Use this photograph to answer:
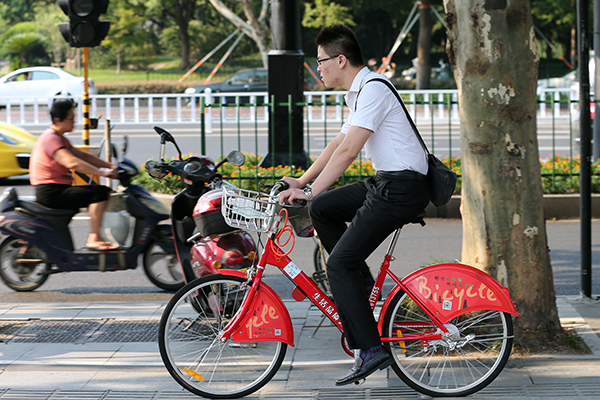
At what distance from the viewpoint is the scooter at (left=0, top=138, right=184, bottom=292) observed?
6109 millimetres

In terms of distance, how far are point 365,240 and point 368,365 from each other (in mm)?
612

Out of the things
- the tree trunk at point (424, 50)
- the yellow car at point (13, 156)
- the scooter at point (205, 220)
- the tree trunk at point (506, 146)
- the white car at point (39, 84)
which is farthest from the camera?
the tree trunk at point (424, 50)

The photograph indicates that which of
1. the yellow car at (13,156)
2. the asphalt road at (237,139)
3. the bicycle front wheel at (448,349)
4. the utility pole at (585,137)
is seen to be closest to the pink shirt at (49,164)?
the bicycle front wheel at (448,349)

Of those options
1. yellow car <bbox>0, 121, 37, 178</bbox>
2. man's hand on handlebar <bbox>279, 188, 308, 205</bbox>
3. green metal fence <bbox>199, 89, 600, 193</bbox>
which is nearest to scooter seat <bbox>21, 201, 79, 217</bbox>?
green metal fence <bbox>199, 89, 600, 193</bbox>

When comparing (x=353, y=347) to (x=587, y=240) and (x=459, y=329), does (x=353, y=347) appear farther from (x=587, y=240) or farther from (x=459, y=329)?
(x=587, y=240)

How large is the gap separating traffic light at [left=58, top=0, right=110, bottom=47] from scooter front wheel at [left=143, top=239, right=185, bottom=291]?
3603 mm

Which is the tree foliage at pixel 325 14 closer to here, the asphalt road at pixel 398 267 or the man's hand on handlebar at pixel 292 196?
the asphalt road at pixel 398 267

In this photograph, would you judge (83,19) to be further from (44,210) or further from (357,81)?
(357,81)

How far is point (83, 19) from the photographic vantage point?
8.88m

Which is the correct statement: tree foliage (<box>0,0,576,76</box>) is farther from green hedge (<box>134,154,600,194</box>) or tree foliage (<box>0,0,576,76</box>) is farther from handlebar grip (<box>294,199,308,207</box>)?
handlebar grip (<box>294,199,308,207</box>)

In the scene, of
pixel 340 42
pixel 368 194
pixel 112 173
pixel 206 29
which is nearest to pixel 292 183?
pixel 368 194

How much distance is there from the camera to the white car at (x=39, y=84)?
90.6 feet

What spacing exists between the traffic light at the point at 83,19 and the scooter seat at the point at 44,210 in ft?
10.6

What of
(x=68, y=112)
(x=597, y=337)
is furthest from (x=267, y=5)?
(x=597, y=337)
